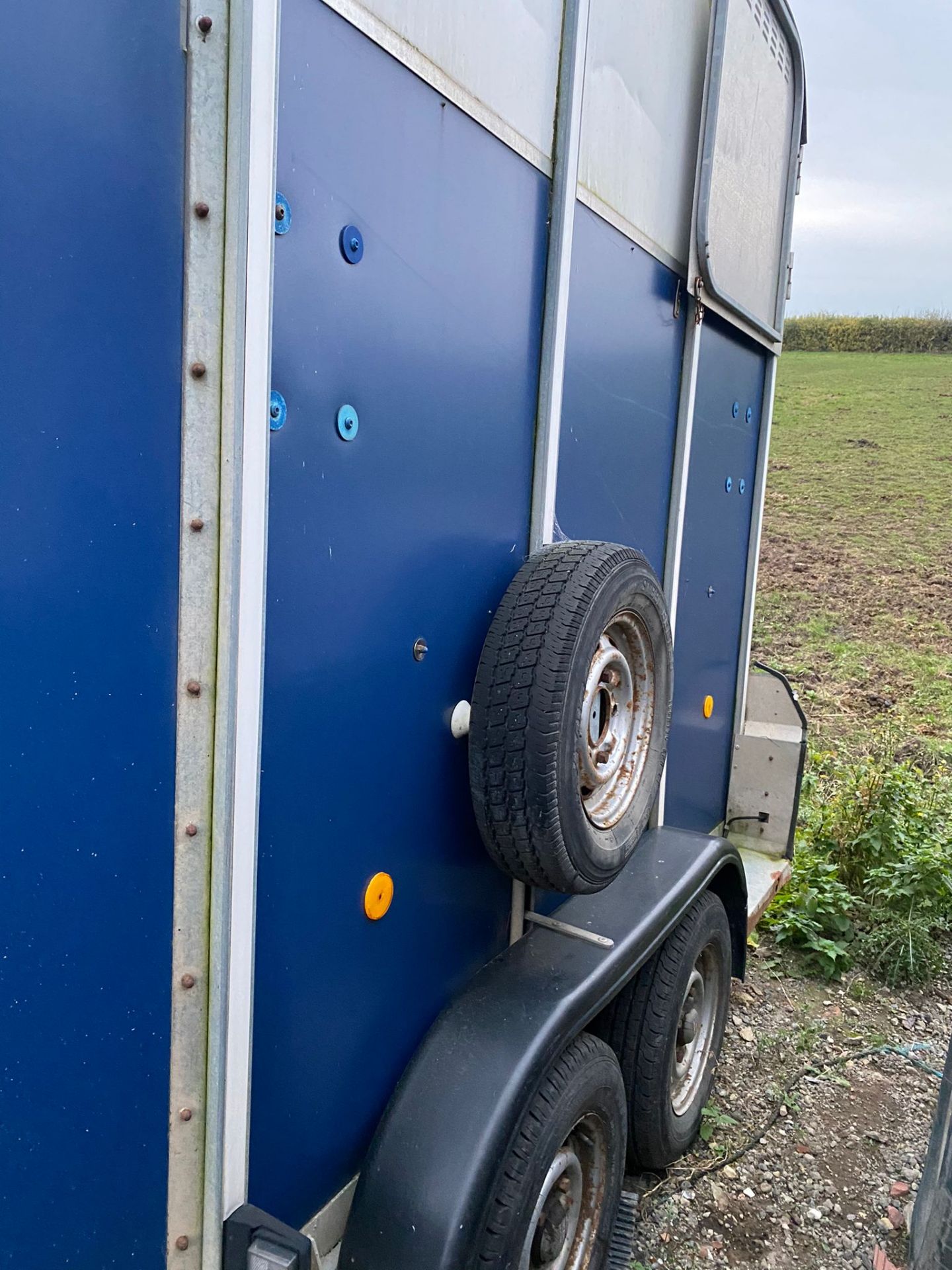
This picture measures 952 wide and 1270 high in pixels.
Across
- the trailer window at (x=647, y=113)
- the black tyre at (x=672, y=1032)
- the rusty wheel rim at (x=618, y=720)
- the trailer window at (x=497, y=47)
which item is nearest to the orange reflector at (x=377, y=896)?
the rusty wheel rim at (x=618, y=720)

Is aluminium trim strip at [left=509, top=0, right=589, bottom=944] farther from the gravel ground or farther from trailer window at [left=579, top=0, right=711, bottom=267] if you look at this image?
the gravel ground

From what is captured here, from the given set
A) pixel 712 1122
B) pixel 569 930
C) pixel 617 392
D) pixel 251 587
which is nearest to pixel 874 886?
pixel 712 1122

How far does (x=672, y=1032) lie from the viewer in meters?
2.38

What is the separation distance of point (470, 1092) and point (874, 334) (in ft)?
96.4

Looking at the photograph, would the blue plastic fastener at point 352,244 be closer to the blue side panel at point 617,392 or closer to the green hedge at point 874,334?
the blue side panel at point 617,392

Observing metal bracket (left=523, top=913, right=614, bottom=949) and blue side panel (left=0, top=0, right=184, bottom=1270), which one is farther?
metal bracket (left=523, top=913, right=614, bottom=949)

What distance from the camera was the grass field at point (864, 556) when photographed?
9367mm

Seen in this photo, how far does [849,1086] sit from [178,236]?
10.7 ft

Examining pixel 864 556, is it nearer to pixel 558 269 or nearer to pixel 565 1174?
pixel 558 269

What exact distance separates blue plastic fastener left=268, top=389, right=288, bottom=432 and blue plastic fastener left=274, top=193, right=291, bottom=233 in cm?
20

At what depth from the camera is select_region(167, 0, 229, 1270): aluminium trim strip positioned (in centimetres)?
109

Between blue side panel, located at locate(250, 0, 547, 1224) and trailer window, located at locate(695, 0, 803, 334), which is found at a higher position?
trailer window, located at locate(695, 0, 803, 334)

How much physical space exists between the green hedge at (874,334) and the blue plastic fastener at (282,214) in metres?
28.9

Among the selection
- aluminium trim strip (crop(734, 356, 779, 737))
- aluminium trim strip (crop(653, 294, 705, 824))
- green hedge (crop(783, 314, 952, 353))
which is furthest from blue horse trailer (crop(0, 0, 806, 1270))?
green hedge (crop(783, 314, 952, 353))
